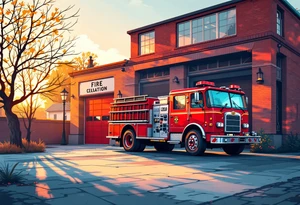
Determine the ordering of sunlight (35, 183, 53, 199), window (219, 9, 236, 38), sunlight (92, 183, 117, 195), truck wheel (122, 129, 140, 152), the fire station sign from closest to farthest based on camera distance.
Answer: sunlight (35, 183, 53, 199), sunlight (92, 183, 117, 195), truck wheel (122, 129, 140, 152), window (219, 9, 236, 38), the fire station sign

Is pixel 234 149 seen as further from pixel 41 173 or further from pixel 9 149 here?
pixel 9 149

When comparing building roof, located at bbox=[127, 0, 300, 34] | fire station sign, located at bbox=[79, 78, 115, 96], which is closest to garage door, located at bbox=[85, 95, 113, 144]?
fire station sign, located at bbox=[79, 78, 115, 96]

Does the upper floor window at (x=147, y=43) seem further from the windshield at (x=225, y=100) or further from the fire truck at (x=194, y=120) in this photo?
the windshield at (x=225, y=100)

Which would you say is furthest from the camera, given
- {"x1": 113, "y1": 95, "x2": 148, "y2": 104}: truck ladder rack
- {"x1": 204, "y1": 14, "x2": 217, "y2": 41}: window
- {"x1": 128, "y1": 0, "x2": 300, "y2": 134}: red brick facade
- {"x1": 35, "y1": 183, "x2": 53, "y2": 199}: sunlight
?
{"x1": 204, "y1": 14, "x2": 217, "y2": 41}: window

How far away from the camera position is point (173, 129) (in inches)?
648

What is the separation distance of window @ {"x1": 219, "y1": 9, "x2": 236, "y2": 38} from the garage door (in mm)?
11257

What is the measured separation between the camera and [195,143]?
50.6ft

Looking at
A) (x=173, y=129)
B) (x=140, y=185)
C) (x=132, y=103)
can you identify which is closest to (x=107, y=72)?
(x=132, y=103)

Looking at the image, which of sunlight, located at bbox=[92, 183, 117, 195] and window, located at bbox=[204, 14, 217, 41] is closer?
sunlight, located at bbox=[92, 183, 117, 195]

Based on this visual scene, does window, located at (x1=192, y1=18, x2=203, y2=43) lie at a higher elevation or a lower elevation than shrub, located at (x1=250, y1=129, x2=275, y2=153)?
higher

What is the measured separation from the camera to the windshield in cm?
1522

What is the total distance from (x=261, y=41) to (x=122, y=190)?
15.2 metres

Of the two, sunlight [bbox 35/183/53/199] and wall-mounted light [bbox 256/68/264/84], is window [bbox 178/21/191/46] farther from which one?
sunlight [bbox 35/183/53/199]

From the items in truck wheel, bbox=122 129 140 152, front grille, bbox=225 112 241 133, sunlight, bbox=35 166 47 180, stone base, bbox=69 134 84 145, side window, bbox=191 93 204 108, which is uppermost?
side window, bbox=191 93 204 108
